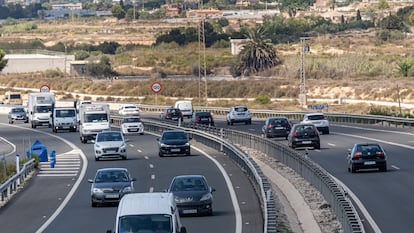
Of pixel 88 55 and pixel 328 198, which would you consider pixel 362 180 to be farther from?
pixel 88 55

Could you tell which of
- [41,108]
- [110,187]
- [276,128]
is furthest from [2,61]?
[110,187]

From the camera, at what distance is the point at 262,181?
110 ft

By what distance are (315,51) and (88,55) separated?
42.3 meters

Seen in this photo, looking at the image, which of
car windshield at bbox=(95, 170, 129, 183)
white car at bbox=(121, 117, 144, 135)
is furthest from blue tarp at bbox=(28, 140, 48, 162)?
white car at bbox=(121, 117, 144, 135)

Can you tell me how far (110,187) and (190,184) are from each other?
Answer: 3.44 m

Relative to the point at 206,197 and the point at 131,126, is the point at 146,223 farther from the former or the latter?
the point at 131,126

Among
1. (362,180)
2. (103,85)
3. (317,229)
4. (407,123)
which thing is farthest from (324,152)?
(103,85)

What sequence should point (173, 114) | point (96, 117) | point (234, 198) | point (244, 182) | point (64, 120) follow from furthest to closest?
1. point (173, 114)
2. point (64, 120)
3. point (96, 117)
4. point (244, 182)
5. point (234, 198)

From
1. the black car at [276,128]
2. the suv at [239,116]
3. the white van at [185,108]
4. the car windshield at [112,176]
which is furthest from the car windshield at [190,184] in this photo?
the white van at [185,108]

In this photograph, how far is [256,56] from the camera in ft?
492

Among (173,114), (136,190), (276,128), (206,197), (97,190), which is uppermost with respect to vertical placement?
(206,197)

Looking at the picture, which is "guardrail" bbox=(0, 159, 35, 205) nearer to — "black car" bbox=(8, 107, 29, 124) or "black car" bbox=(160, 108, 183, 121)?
"black car" bbox=(160, 108, 183, 121)

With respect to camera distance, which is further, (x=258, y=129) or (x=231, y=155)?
(x=258, y=129)

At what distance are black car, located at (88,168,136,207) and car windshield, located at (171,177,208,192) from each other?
8.54 feet
